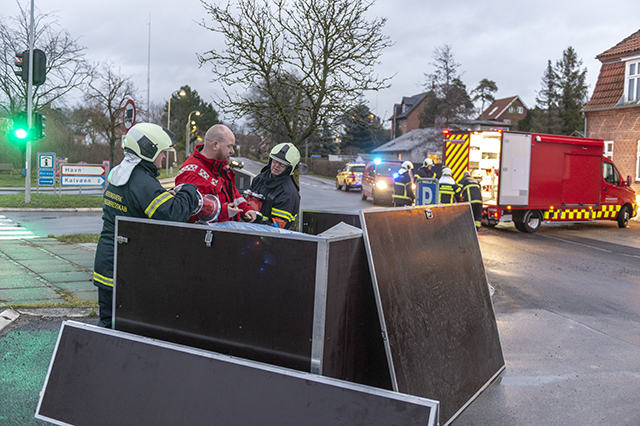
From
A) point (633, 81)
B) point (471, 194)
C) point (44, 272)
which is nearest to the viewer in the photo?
point (44, 272)

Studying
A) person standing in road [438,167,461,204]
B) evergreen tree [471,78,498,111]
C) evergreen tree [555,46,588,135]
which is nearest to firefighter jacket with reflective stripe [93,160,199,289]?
person standing in road [438,167,461,204]

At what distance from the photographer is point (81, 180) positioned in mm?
21922

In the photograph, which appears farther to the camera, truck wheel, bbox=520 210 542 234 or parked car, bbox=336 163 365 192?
parked car, bbox=336 163 365 192

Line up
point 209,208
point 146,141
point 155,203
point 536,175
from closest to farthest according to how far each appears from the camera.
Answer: point 155,203, point 146,141, point 209,208, point 536,175

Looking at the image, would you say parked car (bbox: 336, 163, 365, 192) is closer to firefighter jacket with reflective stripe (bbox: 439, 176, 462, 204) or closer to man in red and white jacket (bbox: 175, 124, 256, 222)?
firefighter jacket with reflective stripe (bbox: 439, 176, 462, 204)

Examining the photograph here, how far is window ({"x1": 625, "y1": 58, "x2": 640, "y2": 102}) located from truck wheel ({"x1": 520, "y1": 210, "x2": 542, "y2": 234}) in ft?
40.7

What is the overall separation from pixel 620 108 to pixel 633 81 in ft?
4.18

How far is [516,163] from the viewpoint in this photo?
51.4 ft

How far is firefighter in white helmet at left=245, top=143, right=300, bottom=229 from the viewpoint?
4840 millimetres

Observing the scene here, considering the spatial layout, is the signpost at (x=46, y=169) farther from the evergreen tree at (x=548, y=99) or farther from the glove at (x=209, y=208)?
the evergreen tree at (x=548, y=99)

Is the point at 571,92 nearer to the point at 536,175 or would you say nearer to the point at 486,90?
the point at 486,90

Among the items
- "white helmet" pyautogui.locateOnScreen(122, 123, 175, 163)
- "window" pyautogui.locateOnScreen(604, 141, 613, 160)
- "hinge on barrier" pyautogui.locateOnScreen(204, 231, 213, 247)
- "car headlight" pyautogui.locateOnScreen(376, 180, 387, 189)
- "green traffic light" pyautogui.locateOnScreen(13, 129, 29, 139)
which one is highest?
"window" pyautogui.locateOnScreen(604, 141, 613, 160)

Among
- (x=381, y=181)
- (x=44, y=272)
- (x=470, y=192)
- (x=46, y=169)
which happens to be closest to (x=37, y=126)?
(x=46, y=169)

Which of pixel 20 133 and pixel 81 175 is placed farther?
pixel 81 175
